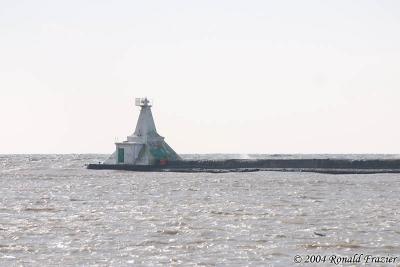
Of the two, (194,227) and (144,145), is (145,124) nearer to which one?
(144,145)

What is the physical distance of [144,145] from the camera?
83.3m

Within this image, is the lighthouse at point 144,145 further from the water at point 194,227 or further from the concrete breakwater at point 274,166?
the water at point 194,227

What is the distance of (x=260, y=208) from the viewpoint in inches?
1529

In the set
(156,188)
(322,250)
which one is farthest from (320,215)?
(156,188)

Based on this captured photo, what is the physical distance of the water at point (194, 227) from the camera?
78.5 ft

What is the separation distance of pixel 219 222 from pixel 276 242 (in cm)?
589

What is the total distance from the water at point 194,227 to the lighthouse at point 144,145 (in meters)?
33.3

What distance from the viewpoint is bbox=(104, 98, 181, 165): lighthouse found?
83.4m

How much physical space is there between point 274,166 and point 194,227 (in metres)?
59.1

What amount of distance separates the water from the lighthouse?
33.3 meters

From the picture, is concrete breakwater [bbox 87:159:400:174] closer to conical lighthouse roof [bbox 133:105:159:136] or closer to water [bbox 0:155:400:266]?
conical lighthouse roof [bbox 133:105:159:136]

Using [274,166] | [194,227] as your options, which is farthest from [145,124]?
[194,227]

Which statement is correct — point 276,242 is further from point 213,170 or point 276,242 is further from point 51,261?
point 213,170

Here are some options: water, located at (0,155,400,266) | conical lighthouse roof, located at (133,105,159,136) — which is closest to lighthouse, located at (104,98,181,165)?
conical lighthouse roof, located at (133,105,159,136)
